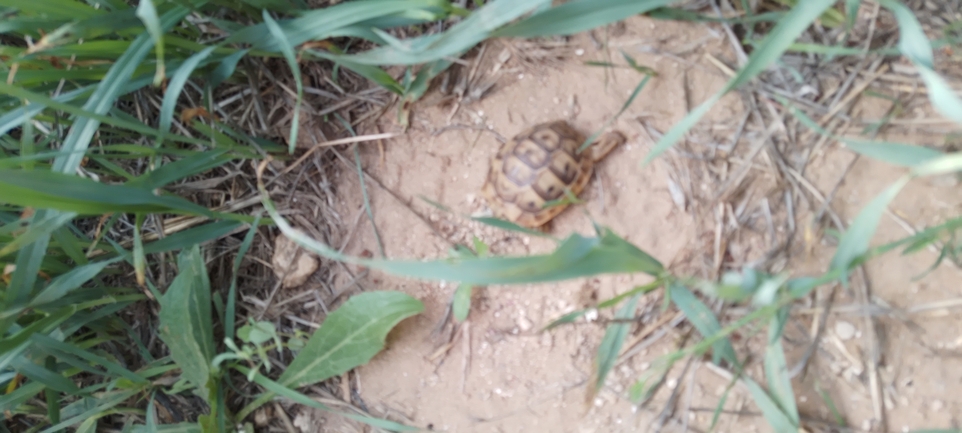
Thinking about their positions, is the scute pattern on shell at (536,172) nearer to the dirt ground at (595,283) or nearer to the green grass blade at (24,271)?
the dirt ground at (595,283)

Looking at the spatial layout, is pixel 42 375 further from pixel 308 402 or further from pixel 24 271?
pixel 308 402

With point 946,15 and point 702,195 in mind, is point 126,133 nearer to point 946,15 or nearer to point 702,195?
point 702,195

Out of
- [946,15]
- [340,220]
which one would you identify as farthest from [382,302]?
[946,15]

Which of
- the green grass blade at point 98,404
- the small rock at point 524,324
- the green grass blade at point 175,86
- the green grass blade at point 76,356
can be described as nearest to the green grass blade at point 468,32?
the green grass blade at point 175,86

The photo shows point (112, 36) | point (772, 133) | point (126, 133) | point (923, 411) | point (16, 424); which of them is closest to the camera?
point (923, 411)

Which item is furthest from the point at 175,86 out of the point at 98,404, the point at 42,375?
the point at 98,404

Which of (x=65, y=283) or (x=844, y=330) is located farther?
(x=65, y=283)
